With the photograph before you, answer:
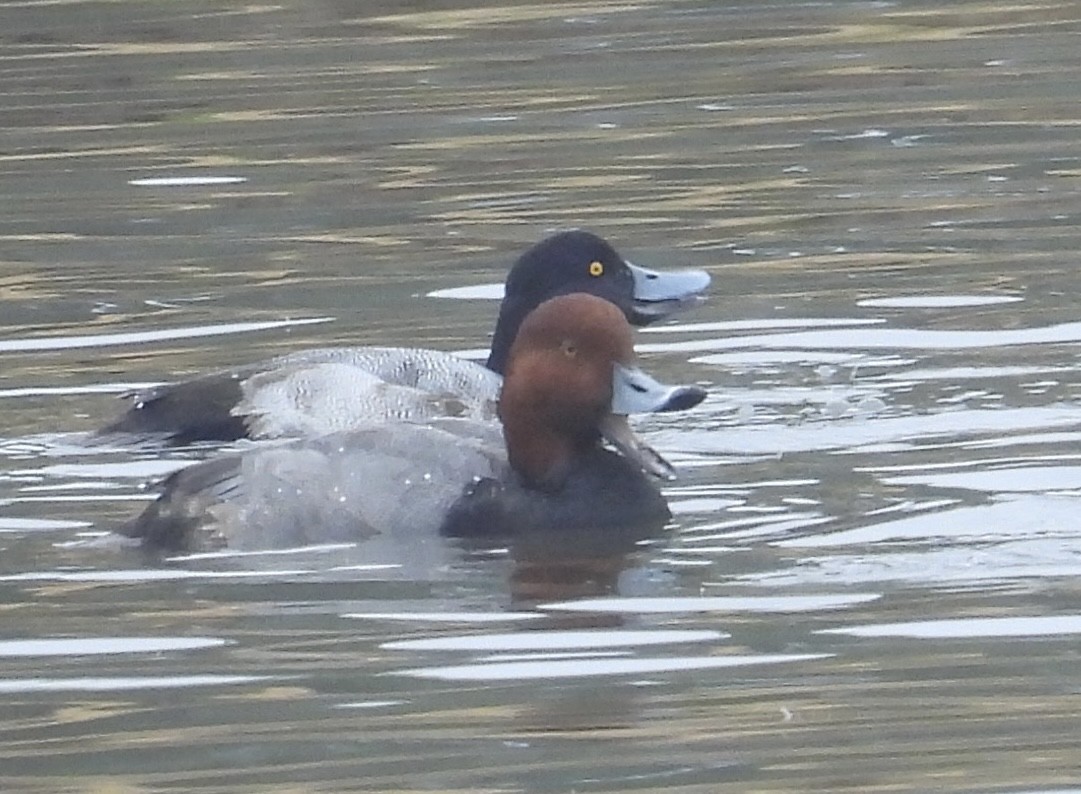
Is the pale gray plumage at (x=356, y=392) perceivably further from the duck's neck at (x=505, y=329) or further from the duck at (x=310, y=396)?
the duck's neck at (x=505, y=329)

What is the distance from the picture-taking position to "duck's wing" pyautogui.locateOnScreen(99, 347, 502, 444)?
426 inches

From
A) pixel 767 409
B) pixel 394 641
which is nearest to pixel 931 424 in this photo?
pixel 767 409

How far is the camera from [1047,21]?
64.5ft

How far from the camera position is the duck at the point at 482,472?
30.1 ft

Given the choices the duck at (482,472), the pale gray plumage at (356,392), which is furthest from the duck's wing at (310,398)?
the duck at (482,472)

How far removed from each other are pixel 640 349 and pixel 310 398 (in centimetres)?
159

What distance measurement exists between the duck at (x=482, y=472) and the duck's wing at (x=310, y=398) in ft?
3.98

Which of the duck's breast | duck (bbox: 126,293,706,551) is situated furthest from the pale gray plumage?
the duck's breast

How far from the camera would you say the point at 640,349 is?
12.0 m

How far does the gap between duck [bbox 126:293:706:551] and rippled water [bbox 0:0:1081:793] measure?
5.7 inches

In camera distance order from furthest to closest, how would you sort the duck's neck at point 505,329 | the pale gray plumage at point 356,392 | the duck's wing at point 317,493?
the duck's neck at point 505,329 → the pale gray plumage at point 356,392 → the duck's wing at point 317,493

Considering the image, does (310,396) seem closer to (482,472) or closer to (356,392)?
(356,392)

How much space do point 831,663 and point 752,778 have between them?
1.02m

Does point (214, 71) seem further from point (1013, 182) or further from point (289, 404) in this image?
point (289, 404)
